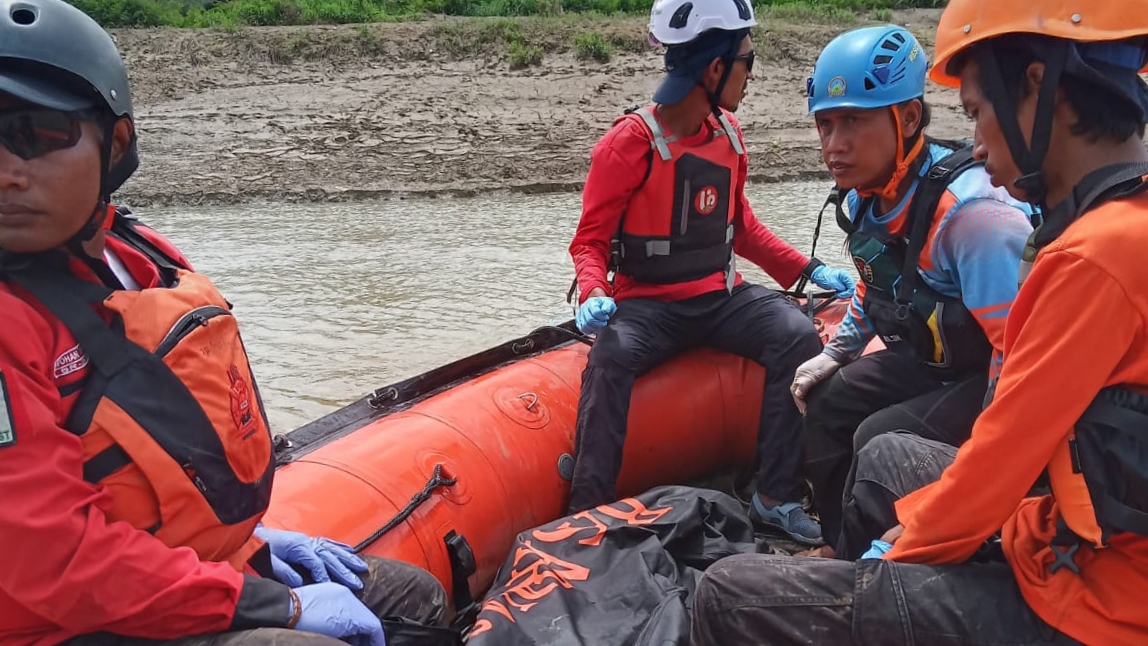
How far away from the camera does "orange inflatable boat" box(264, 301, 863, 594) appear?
2.39 meters

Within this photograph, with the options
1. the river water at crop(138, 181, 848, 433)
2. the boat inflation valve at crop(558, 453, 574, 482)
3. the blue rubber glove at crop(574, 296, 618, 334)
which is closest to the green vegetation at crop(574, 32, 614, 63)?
the river water at crop(138, 181, 848, 433)

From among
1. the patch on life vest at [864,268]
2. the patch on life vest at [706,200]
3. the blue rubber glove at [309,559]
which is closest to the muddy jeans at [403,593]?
the blue rubber glove at [309,559]

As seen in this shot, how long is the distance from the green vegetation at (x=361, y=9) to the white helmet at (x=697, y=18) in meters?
14.0

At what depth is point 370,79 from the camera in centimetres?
1577

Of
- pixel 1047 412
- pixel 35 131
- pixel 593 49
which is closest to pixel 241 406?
pixel 35 131

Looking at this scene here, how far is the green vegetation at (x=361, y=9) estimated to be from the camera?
19109 mm

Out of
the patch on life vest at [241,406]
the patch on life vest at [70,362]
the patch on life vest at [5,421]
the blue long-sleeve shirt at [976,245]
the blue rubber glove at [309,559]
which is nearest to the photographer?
the patch on life vest at [5,421]

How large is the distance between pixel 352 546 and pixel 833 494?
142 centimetres

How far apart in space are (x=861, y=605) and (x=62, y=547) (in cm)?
131

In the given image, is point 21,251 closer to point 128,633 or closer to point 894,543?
point 128,633

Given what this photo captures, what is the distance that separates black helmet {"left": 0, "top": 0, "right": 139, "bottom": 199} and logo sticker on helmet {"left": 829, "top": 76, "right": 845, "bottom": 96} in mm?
1682

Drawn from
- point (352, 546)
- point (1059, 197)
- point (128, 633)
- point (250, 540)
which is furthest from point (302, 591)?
point (1059, 197)

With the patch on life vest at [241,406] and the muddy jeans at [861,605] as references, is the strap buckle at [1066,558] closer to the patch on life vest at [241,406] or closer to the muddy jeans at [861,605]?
the muddy jeans at [861,605]

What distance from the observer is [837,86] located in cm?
236
